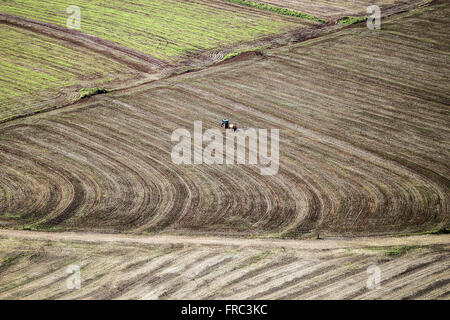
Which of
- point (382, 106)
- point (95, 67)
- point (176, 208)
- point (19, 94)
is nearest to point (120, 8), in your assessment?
point (95, 67)

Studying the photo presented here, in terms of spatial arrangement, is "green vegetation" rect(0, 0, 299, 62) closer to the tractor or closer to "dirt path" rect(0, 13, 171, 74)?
"dirt path" rect(0, 13, 171, 74)

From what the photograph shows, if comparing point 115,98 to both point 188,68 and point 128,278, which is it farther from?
point 128,278

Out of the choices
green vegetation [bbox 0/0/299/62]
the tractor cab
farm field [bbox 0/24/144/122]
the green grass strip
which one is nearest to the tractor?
the tractor cab

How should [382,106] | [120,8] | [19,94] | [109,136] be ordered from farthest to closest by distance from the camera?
[120,8] → [19,94] → [382,106] → [109,136]

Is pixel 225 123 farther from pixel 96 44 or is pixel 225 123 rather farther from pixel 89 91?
pixel 96 44

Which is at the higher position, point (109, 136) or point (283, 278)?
point (109, 136)

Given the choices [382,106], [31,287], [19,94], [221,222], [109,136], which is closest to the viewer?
[31,287]

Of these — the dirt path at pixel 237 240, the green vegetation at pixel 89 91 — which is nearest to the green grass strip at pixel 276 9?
the green vegetation at pixel 89 91

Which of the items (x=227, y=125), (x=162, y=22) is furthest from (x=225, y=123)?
(x=162, y=22)
